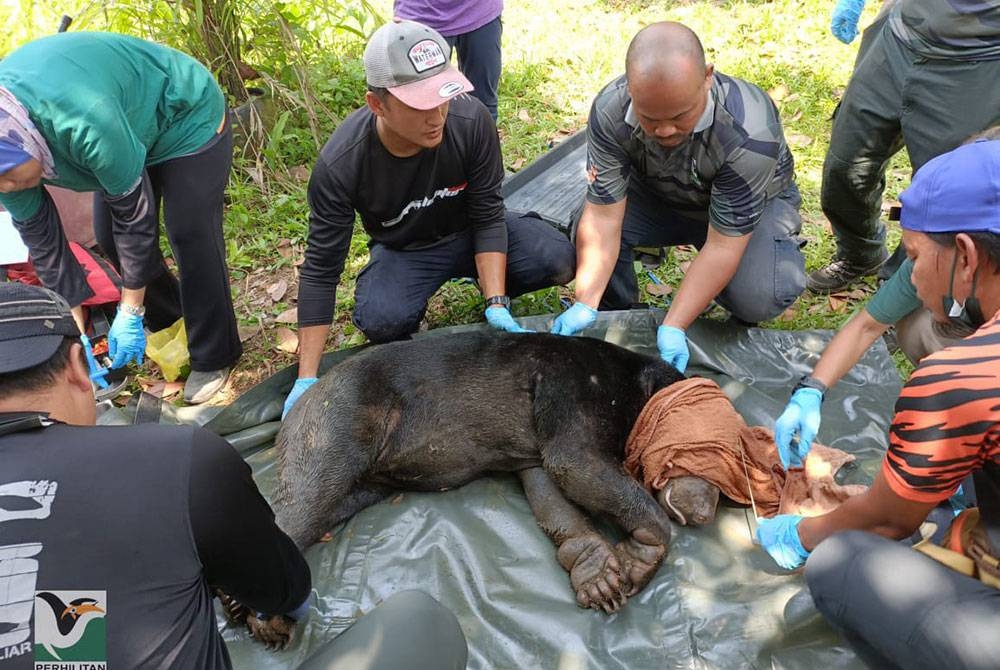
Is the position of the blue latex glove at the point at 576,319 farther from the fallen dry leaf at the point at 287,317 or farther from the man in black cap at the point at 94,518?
the man in black cap at the point at 94,518

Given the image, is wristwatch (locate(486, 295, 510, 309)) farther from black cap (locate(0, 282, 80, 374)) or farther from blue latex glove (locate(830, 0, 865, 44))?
blue latex glove (locate(830, 0, 865, 44))

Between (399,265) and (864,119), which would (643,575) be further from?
(864,119)

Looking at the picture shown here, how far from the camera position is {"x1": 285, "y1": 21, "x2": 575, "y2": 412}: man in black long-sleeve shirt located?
3412 mm

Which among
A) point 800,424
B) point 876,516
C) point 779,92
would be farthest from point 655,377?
point 779,92

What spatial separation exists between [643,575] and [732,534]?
47 cm

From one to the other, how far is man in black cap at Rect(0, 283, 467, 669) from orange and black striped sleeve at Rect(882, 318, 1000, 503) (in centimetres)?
182

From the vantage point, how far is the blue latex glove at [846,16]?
4.73 m

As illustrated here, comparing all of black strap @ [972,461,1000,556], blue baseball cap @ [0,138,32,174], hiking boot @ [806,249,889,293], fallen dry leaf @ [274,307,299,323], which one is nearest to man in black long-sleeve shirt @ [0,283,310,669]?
blue baseball cap @ [0,138,32,174]

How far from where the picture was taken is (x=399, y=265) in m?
4.39

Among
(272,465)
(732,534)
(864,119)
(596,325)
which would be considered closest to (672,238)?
(596,325)

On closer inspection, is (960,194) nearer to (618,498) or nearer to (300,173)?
(618,498)

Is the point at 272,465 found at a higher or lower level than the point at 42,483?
lower

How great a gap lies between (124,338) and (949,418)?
12.3 ft

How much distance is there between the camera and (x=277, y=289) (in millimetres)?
5254
